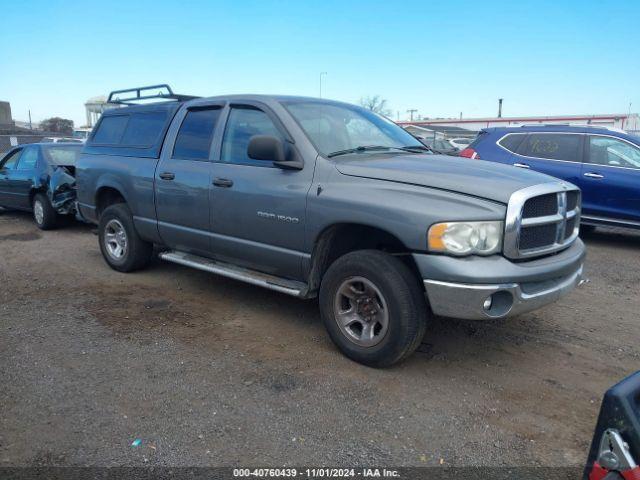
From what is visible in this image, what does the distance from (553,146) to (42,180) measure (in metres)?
8.39

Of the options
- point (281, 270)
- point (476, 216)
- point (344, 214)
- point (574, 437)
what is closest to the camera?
point (574, 437)

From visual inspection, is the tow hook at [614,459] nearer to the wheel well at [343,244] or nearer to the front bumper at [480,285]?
the front bumper at [480,285]

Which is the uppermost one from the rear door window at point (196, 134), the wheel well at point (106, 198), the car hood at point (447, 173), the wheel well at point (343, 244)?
the rear door window at point (196, 134)

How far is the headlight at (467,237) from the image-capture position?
3.16m

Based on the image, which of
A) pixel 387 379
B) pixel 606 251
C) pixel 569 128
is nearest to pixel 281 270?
pixel 387 379

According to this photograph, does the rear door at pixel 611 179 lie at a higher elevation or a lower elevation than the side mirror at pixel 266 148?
lower

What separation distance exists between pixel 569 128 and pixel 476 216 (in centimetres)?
601

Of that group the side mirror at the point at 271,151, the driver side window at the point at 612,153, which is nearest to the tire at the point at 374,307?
the side mirror at the point at 271,151

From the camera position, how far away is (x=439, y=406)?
317cm

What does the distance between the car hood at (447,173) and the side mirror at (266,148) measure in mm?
455

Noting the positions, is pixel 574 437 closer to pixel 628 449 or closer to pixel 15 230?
pixel 628 449

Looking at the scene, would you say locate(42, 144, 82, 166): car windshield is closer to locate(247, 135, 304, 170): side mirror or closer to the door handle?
the door handle

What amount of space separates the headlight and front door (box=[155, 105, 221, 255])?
90.1 inches

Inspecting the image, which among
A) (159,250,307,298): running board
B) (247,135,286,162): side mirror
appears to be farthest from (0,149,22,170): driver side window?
(247,135,286,162): side mirror
